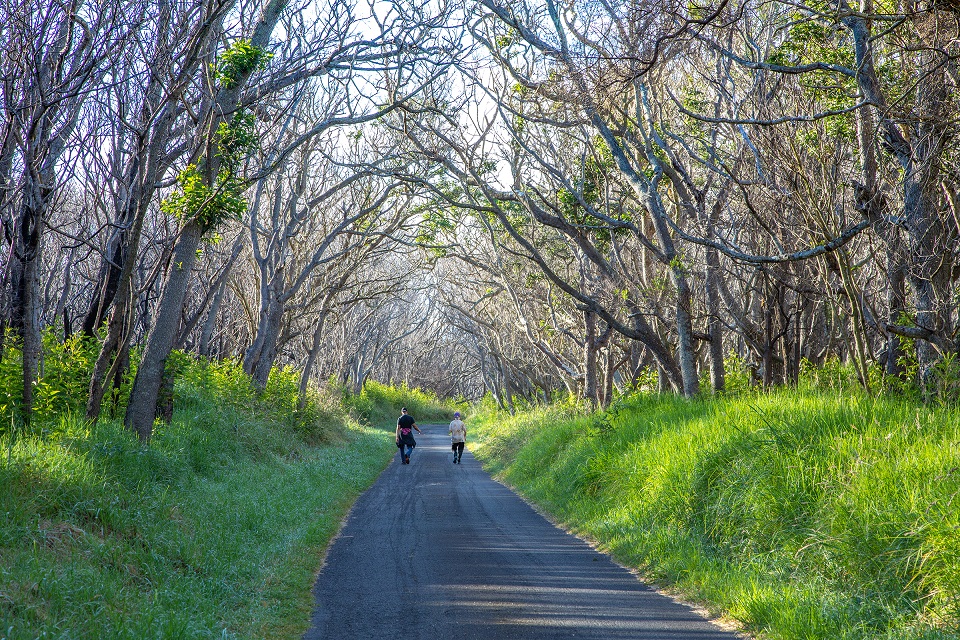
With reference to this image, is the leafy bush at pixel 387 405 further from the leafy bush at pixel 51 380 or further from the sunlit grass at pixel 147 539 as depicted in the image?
the sunlit grass at pixel 147 539

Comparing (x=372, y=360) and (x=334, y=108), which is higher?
(x=334, y=108)

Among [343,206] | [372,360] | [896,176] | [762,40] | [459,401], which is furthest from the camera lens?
[459,401]

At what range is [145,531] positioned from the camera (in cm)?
701

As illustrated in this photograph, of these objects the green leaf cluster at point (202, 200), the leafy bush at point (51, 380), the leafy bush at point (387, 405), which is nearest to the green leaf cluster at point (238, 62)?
the green leaf cluster at point (202, 200)

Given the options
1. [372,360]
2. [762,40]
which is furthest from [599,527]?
[372,360]

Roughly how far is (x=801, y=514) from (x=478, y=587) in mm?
2951

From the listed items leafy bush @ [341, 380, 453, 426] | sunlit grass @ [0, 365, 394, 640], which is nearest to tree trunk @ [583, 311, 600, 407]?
sunlit grass @ [0, 365, 394, 640]

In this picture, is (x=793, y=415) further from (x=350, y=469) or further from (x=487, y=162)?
(x=350, y=469)

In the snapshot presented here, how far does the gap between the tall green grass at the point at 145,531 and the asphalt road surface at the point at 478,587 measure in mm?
407

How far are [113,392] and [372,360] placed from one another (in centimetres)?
3283

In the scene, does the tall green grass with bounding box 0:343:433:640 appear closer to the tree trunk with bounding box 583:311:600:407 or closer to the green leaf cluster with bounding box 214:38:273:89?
the green leaf cluster with bounding box 214:38:273:89

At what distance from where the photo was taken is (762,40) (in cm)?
1264

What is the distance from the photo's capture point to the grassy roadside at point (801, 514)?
16.9 feet

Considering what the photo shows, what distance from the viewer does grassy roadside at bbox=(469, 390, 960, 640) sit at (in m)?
5.14
